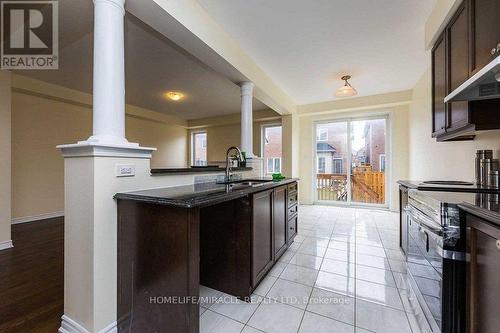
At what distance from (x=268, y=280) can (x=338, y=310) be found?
0.66 metres

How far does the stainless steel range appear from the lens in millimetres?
1076

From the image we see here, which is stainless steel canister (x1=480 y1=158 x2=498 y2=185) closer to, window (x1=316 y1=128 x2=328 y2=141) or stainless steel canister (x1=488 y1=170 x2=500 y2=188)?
stainless steel canister (x1=488 y1=170 x2=500 y2=188)

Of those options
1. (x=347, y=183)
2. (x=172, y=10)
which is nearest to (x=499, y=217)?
(x=172, y=10)

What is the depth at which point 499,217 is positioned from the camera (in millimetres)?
807

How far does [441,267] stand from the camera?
1.14 metres

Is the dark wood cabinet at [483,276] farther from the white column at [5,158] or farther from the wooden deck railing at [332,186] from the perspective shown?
the wooden deck railing at [332,186]

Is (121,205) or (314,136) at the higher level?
(314,136)

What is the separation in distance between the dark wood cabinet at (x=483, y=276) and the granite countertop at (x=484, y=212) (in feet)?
0.08

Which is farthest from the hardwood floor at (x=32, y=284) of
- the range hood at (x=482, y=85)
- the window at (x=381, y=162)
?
the window at (x=381, y=162)

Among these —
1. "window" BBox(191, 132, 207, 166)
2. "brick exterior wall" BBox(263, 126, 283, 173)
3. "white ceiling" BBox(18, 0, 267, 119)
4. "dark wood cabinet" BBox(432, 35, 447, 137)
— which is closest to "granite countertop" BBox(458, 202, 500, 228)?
"dark wood cabinet" BBox(432, 35, 447, 137)

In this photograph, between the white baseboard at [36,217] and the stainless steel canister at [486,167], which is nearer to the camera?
the stainless steel canister at [486,167]

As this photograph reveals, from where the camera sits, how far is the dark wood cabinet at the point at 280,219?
7.29 ft

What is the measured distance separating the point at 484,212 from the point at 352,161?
4761mm

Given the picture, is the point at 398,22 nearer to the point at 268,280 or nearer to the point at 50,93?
the point at 268,280
